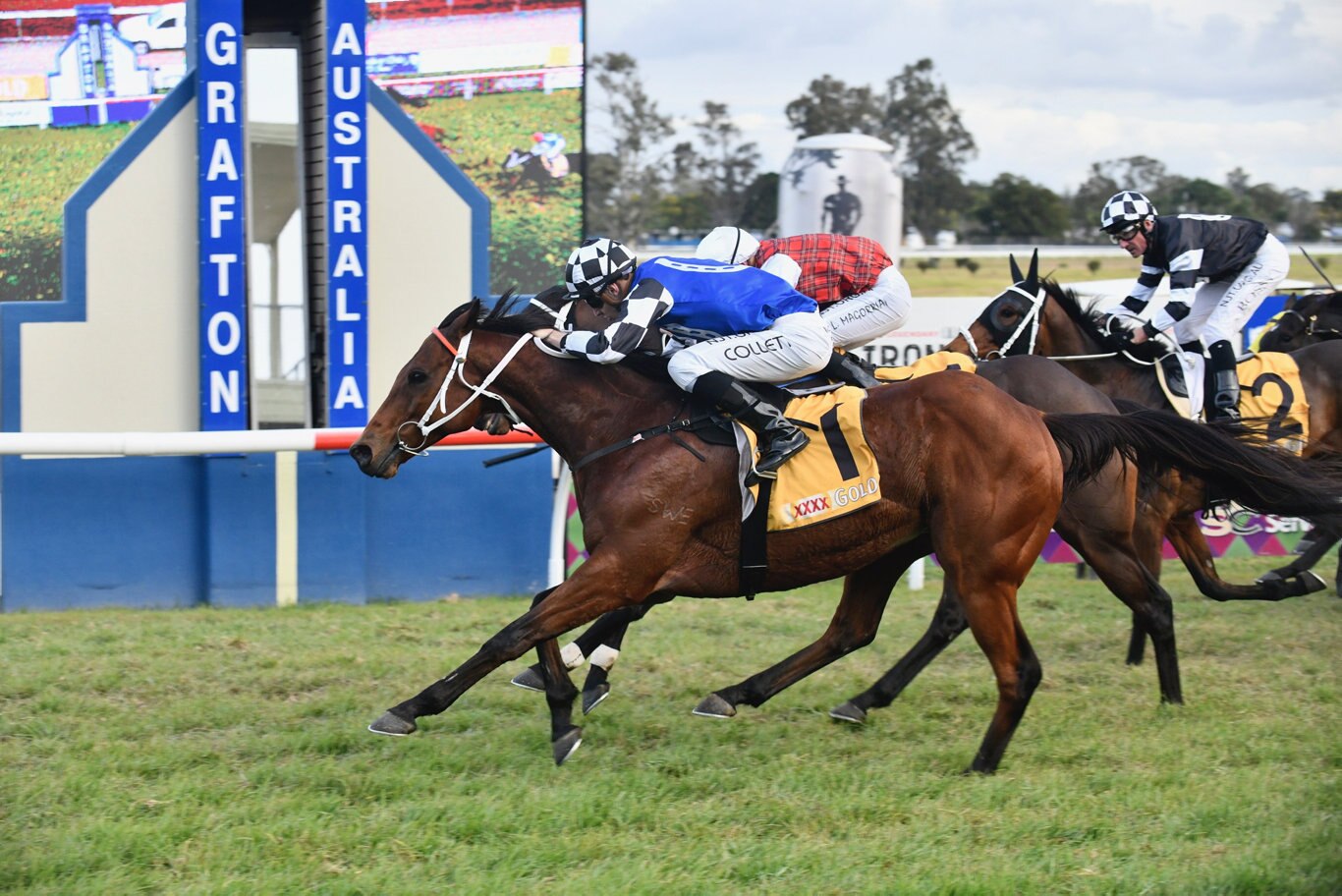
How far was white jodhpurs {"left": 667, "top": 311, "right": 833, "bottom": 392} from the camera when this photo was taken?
4.67 m

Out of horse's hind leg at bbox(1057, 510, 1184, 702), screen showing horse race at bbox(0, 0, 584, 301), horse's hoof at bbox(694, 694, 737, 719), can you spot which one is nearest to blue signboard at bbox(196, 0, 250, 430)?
horse's hoof at bbox(694, 694, 737, 719)

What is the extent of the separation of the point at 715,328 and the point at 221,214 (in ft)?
11.5

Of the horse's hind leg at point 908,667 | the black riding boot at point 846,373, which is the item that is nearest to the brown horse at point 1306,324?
the horse's hind leg at point 908,667

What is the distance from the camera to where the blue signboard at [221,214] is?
7.07 metres

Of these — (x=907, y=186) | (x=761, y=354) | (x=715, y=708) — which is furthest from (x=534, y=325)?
(x=907, y=186)

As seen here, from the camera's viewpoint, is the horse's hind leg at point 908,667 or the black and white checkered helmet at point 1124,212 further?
the black and white checkered helmet at point 1124,212

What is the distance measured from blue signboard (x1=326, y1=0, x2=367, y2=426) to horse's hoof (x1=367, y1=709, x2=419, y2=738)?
10.5 ft

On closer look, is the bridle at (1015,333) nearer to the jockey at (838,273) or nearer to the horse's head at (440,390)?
the jockey at (838,273)

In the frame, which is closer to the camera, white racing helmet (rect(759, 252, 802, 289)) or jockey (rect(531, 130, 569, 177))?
white racing helmet (rect(759, 252, 802, 289))

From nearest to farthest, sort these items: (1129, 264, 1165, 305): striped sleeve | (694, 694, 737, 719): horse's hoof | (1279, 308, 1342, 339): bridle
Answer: (694, 694, 737, 719): horse's hoof → (1129, 264, 1165, 305): striped sleeve → (1279, 308, 1342, 339): bridle

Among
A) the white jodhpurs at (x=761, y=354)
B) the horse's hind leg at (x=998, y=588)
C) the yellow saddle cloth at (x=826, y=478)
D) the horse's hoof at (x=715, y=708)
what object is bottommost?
the horse's hoof at (x=715, y=708)

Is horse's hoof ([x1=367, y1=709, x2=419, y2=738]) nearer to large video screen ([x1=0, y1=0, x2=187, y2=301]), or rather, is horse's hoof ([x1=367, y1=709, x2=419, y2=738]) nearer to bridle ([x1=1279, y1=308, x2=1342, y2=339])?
bridle ([x1=1279, y1=308, x2=1342, y2=339])

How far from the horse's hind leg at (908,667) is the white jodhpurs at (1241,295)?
7.42 feet

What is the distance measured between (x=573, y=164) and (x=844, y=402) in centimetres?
1365
